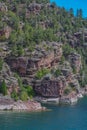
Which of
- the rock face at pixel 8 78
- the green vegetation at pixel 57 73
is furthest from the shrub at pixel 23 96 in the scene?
the green vegetation at pixel 57 73

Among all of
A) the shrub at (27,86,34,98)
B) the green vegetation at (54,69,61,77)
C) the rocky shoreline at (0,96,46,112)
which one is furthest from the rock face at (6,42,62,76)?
the rocky shoreline at (0,96,46,112)

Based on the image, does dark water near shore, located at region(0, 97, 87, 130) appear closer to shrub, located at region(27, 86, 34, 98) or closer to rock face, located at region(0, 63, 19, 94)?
rock face, located at region(0, 63, 19, 94)

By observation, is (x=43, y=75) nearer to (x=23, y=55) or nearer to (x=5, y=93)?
(x=23, y=55)

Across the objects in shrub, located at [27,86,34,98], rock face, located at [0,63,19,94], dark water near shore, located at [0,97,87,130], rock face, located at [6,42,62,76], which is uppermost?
rock face, located at [6,42,62,76]

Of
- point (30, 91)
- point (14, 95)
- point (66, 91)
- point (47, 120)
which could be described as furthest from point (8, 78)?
point (47, 120)

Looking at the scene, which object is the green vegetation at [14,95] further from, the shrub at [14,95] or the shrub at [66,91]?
the shrub at [66,91]

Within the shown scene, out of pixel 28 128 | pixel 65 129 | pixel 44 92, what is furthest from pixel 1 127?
pixel 44 92

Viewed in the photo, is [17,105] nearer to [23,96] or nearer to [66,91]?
[23,96]
